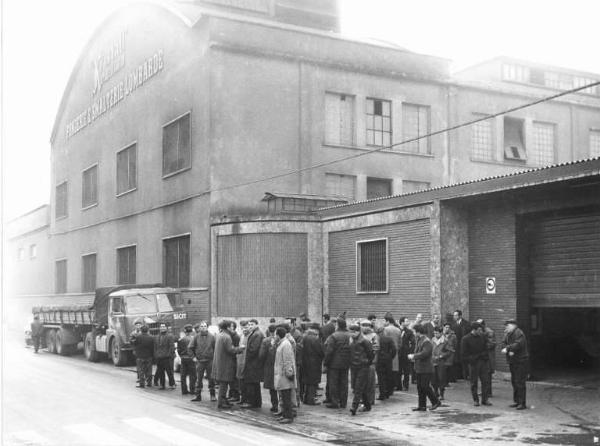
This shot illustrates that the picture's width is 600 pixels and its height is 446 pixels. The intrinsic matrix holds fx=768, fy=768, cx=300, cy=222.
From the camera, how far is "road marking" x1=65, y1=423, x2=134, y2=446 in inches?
451

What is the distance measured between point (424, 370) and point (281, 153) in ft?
56.9

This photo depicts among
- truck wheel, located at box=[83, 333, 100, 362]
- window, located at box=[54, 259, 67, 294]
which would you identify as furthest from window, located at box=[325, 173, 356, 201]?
window, located at box=[54, 259, 67, 294]

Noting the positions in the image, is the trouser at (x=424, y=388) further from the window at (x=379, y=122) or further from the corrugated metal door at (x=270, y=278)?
the window at (x=379, y=122)

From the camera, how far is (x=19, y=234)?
57.8 meters

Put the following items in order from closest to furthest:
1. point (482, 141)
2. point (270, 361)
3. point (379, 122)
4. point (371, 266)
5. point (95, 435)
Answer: point (95, 435) → point (270, 361) → point (371, 266) → point (379, 122) → point (482, 141)

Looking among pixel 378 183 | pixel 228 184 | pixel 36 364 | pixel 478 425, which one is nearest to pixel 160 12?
pixel 228 184

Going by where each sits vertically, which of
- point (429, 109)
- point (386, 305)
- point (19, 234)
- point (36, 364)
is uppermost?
point (429, 109)

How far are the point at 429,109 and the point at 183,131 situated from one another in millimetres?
11224

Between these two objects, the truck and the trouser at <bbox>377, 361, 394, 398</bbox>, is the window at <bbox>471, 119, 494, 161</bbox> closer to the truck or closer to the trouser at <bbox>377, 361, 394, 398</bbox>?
the truck

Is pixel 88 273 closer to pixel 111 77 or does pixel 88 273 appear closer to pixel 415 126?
pixel 111 77

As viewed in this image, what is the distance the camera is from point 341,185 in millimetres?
32406

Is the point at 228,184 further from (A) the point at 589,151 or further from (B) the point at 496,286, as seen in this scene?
(A) the point at 589,151

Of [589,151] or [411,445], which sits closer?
[411,445]

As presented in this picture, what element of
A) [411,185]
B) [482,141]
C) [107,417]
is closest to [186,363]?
[107,417]
